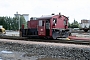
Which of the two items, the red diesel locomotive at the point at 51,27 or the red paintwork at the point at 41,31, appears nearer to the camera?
the red diesel locomotive at the point at 51,27

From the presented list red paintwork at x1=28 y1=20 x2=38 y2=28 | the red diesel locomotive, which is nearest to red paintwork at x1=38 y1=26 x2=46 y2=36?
the red diesel locomotive

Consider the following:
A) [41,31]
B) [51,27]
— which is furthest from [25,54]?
[41,31]

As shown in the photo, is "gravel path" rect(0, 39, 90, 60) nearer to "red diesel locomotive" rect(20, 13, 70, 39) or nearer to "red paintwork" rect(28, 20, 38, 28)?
"red diesel locomotive" rect(20, 13, 70, 39)

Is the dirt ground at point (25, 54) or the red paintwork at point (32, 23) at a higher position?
the red paintwork at point (32, 23)

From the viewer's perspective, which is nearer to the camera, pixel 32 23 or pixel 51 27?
pixel 51 27

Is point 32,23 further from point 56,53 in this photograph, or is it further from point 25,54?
point 56,53

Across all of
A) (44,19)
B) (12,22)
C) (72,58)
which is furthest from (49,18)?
(12,22)

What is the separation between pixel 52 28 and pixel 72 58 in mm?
12597

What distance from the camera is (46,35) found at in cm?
2488

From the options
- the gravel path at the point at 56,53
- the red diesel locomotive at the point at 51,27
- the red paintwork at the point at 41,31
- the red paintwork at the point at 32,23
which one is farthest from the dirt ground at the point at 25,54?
the red paintwork at the point at 32,23

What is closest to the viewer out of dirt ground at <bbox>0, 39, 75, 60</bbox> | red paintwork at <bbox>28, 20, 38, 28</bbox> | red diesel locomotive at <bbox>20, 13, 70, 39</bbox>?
dirt ground at <bbox>0, 39, 75, 60</bbox>

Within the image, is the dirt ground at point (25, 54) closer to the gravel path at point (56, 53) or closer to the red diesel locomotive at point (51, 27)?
the gravel path at point (56, 53)

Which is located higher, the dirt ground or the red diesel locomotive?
the red diesel locomotive

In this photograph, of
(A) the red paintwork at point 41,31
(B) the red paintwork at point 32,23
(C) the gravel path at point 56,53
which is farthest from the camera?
(B) the red paintwork at point 32,23
